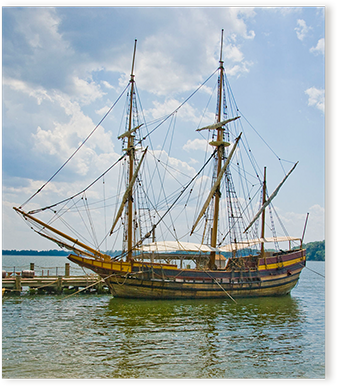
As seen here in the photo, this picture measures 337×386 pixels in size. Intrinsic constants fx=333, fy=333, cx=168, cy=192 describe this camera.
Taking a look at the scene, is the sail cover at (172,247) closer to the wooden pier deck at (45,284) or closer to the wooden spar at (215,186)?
the wooden spar at (215,186)

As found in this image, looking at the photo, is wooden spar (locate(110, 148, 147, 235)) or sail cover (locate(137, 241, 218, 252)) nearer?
sail cover (locate(137, 241, 218, 252))

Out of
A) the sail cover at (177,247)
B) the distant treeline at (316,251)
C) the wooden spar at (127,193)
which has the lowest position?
the distant treeline at (316,251)

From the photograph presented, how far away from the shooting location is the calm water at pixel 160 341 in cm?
1323

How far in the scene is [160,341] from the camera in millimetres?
16812

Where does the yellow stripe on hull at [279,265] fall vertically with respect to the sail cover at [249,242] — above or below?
below

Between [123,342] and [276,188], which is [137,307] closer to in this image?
[123,342]

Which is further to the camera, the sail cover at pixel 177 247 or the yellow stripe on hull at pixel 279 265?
the yellow stripe on hull at pixel 279 265

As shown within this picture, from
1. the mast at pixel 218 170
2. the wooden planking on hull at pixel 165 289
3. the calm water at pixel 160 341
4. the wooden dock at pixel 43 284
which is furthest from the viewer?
the mast at pixel 218 170

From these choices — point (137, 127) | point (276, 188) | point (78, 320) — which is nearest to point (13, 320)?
point (78, 320)

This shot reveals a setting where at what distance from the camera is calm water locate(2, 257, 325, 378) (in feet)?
43.4

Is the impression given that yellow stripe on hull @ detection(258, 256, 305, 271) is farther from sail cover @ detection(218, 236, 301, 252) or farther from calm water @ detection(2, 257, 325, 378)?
calm water @ detection(2, 257, 325, 378)

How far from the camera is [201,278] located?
31.0 metres

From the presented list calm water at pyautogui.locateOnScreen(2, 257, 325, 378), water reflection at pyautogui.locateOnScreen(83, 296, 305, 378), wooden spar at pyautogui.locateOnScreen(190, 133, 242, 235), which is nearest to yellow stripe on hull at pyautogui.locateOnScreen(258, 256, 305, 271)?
water reflection at pyautogui.locateOnScreen(83, 296, 305, 378)

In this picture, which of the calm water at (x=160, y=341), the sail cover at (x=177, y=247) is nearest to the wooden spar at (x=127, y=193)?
the sail cover at (x=177, y=247)
